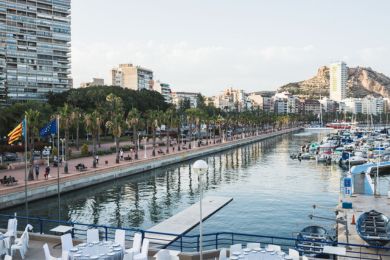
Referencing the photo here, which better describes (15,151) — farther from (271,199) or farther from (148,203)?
(271,199)

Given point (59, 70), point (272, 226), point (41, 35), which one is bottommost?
point (272, 226)

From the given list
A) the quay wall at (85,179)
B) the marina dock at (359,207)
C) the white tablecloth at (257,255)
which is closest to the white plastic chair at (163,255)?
the white tablecloth at (257,255)

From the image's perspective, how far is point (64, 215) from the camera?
34281mm

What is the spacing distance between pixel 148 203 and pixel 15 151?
3094 centimetres

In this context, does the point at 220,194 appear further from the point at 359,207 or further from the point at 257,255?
the point at 257,255

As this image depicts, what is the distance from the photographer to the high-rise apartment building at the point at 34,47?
122 meters

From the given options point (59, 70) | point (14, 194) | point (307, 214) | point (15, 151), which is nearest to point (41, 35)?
point (59, 70)

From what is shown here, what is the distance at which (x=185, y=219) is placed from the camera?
101ft

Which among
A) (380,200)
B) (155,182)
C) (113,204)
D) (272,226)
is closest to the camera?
(272,226)

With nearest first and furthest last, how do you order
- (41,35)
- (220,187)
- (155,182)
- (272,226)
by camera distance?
(272,226)
(220,187)
(155,182)
(41,35)

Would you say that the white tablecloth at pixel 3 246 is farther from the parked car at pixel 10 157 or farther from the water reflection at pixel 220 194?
the parked car at pixel 10 157

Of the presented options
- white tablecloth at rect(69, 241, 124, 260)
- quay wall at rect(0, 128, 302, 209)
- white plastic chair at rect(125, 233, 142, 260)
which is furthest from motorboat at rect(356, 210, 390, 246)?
quay wall at rect(0, 128, 302, 209)

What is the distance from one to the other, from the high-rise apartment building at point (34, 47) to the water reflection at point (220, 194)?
79.9 m

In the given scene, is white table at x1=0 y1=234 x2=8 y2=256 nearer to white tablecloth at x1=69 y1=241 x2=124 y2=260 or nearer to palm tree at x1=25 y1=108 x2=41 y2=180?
white tablecloth at x1=69 y1=241 x2=124 y2=260
